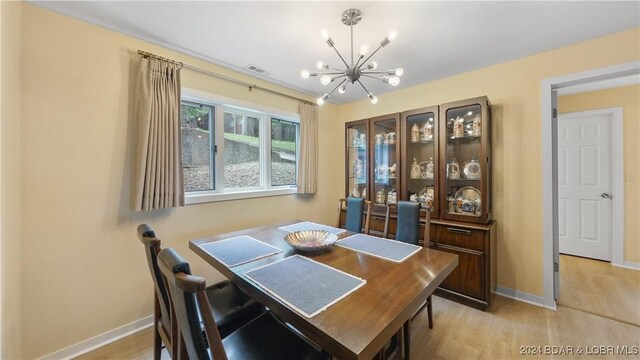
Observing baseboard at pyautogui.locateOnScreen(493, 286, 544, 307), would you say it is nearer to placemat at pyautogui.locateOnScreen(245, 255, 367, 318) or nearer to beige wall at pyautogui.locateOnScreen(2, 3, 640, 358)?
beige wall at pyautogui.locateOnScreen(2, 3, 640, 358)

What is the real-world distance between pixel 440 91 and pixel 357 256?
2.33 metres

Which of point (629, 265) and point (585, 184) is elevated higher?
point (585, 184)

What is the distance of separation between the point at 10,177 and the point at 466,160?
347 centimetres

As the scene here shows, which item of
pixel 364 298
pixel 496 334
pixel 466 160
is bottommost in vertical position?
pixel 496 334

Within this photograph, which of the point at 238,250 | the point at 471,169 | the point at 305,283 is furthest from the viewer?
the point at 471,169

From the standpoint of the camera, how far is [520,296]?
2.39 m

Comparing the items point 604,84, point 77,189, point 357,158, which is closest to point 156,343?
point 77,189

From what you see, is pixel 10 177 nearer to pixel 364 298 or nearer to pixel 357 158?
pixel 364 298

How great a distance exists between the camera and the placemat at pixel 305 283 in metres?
1.00

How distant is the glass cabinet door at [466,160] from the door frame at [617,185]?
229 centimetres

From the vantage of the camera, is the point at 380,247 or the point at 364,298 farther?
the point at 380,247

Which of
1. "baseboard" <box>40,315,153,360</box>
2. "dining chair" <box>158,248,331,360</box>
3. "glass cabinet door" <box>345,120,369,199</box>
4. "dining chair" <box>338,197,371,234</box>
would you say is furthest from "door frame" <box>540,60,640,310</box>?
"baseboard" <box>40,315,153,360</box>

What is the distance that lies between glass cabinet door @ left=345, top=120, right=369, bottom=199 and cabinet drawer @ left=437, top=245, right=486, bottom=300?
1.34m

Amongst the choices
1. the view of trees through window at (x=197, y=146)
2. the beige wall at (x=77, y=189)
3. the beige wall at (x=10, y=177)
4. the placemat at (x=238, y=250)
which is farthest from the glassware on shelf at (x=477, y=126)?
the beige wall at (x=10, y=177)
